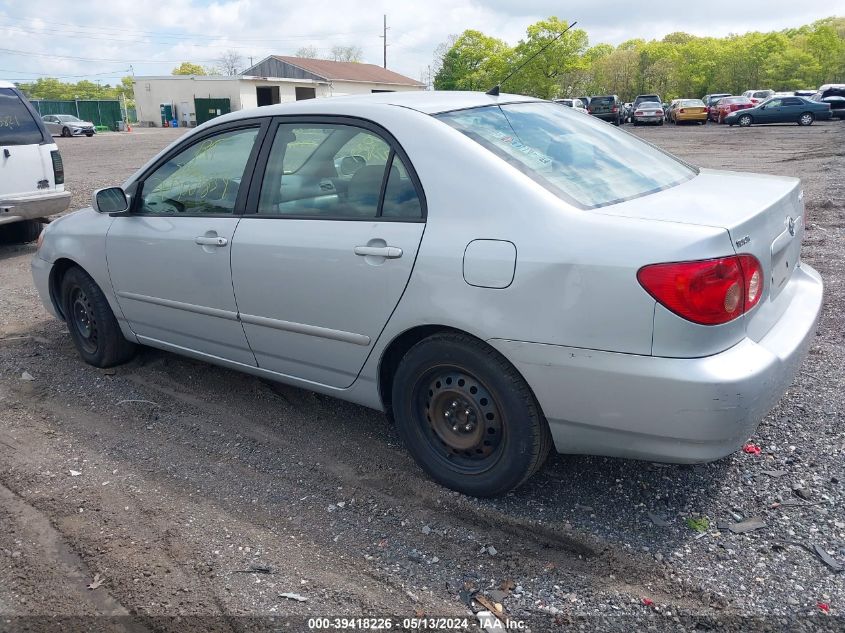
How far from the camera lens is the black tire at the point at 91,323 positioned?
4.80 metres

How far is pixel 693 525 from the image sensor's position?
300 cm

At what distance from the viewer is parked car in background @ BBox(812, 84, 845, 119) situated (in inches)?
1492

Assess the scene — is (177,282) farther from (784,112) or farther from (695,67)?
(695,67)

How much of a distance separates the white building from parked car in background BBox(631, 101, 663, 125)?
815 inches

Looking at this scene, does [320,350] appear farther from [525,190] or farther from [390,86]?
[390,86]

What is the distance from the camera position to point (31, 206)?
8.62 m

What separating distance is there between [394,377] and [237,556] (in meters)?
1.01

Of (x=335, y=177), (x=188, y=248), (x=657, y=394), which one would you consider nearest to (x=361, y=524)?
(x=657, y=394)

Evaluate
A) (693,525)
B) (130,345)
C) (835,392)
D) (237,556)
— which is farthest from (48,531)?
(835,392)

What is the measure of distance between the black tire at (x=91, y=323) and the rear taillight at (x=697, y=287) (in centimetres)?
363

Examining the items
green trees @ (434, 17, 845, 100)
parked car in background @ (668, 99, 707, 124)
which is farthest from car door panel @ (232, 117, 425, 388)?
green trees @ (434, 17, 845, 100)

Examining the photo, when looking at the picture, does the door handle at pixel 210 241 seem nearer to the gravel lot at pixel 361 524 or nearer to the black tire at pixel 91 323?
the gravel lot at pixel 361 524

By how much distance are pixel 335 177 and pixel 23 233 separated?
8.15m

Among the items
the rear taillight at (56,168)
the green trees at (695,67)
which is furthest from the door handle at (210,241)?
the green trees at (695,67)
